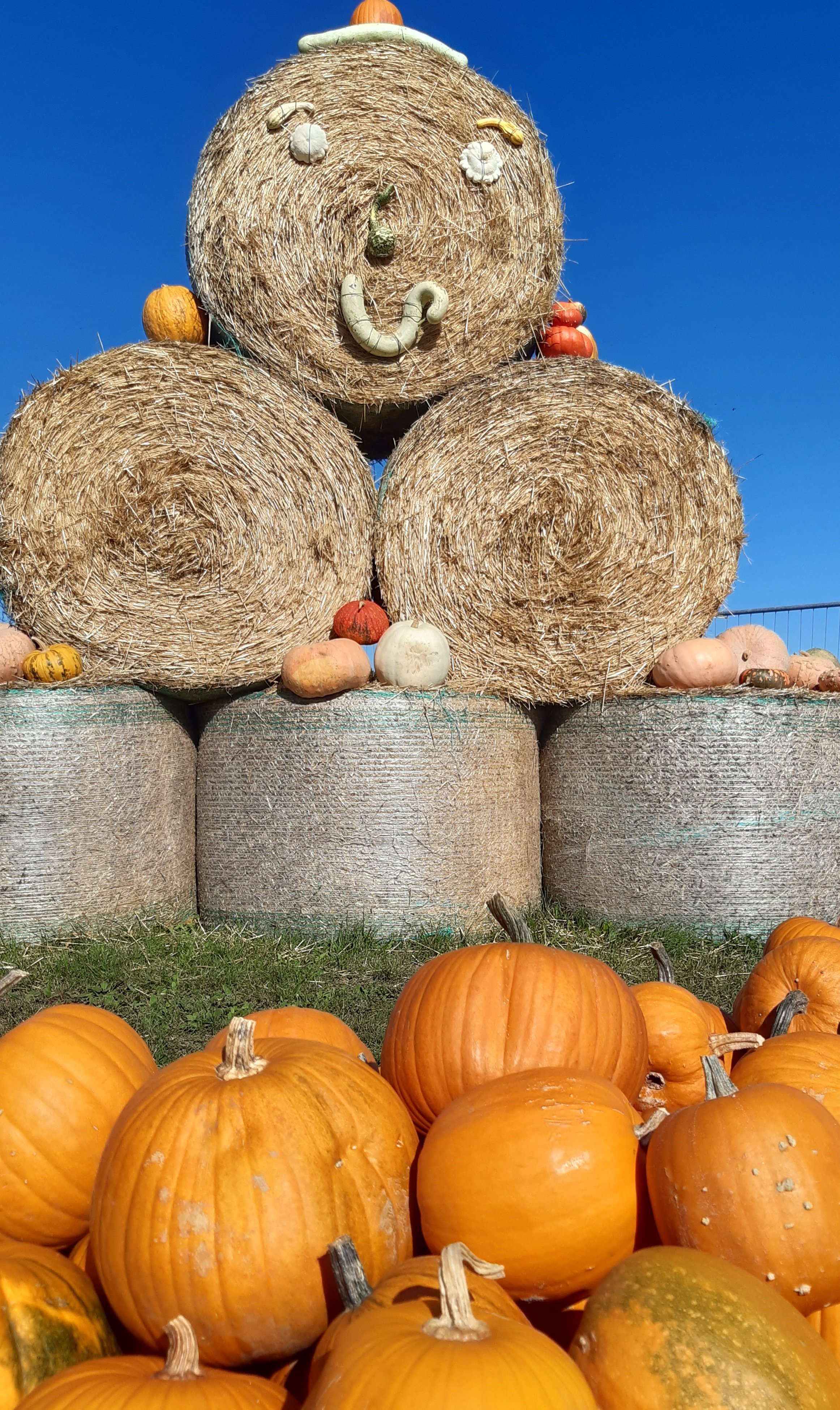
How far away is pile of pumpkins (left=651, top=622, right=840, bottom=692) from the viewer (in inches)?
170

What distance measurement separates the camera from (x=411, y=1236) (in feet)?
4.33

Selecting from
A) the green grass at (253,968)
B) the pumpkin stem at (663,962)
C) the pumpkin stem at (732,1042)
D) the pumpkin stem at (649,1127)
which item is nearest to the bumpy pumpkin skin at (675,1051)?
the pumpkin stem at (732,1042)

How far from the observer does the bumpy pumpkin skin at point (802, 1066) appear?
1.57 meters

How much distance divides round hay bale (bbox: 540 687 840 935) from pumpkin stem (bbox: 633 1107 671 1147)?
2868mm

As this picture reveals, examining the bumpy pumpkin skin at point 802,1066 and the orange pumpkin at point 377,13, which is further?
the orange pumpkin at point 377,13

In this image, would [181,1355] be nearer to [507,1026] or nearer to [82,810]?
[507,1026]

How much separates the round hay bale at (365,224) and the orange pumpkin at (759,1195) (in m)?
4.03

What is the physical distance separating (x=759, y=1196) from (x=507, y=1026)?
1.62 ft

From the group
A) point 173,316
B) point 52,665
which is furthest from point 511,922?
point 173,316

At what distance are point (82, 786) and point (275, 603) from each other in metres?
1.16

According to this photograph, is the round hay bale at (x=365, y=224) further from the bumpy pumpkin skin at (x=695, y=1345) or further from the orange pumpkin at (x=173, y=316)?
the bumpy pumpkin skin at (x=695, y=1345)

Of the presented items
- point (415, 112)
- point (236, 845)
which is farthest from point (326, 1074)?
point (415, 112)

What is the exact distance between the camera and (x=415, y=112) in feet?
15.5

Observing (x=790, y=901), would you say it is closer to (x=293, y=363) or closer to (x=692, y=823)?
(x=692, y=823)
